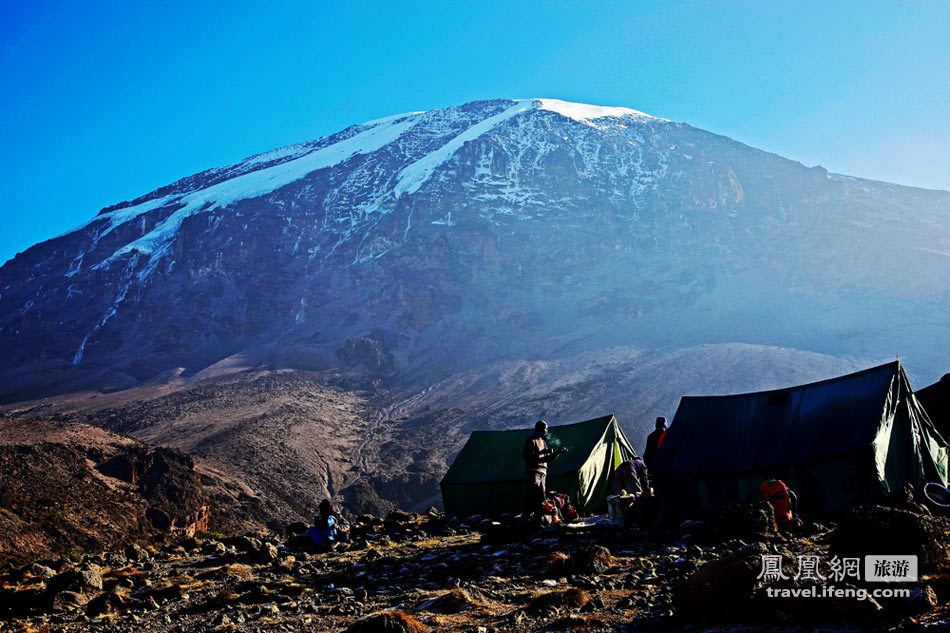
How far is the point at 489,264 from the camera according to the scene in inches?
4429

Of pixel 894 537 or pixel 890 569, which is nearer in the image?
pixel 890 569

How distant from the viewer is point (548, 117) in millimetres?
167625

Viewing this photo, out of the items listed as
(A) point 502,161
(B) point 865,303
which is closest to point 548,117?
(A) point 502,161

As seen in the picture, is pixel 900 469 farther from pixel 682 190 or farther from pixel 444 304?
pixel 682 190

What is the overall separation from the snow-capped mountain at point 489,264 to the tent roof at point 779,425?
70.8 m

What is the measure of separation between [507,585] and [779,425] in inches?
273

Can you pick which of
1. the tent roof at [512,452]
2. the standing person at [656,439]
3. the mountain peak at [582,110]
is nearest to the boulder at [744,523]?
the standing person at [656,439]

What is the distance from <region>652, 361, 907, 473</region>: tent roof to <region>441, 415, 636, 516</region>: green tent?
360 centimetres

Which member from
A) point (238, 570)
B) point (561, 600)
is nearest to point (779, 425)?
point (561, 600)

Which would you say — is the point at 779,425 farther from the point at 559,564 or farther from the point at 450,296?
the point at 450,296

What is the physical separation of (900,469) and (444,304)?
90284 mm

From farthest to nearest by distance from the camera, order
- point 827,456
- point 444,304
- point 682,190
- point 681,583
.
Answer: point 682,190
point 444,304
point 827,456
point 681,583

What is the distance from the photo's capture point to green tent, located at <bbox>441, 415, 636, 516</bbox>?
17.4 m

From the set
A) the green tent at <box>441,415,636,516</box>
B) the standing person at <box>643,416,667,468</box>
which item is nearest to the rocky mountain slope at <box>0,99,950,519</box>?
the green tent at <box>441,415,636,516</box>
